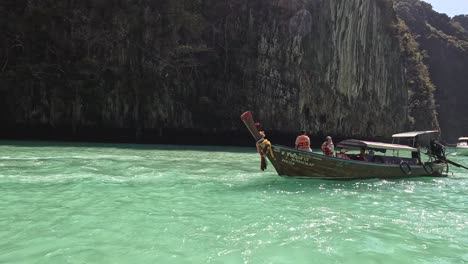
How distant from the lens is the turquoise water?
589 cm

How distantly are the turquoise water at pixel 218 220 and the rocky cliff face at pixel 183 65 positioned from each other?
20628 mm

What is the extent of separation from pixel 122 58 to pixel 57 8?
6.25 metres

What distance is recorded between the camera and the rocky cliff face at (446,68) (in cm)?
8669

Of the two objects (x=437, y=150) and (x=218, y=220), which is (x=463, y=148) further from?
(x=218, y=220)

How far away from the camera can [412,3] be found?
9494cm

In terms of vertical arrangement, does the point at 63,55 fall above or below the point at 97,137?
above

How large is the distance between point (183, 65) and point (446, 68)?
2976 inches

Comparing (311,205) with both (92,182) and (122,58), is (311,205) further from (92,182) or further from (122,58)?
(122,58)

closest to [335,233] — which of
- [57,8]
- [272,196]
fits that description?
[272,196]

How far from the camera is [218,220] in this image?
773 centimetres

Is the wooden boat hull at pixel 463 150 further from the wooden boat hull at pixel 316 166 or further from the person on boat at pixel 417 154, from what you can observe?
the wooden boat hull at pixel 316 166

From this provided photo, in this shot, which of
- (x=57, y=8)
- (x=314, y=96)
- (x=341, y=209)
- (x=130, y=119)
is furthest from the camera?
(x=314, y=96)

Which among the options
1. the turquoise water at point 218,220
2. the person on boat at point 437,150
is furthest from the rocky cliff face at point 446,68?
the turquoise water at point 218,220

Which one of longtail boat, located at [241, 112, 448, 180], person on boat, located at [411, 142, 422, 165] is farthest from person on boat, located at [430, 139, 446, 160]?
longtail boat, located at [241, 112, 448, 180]
